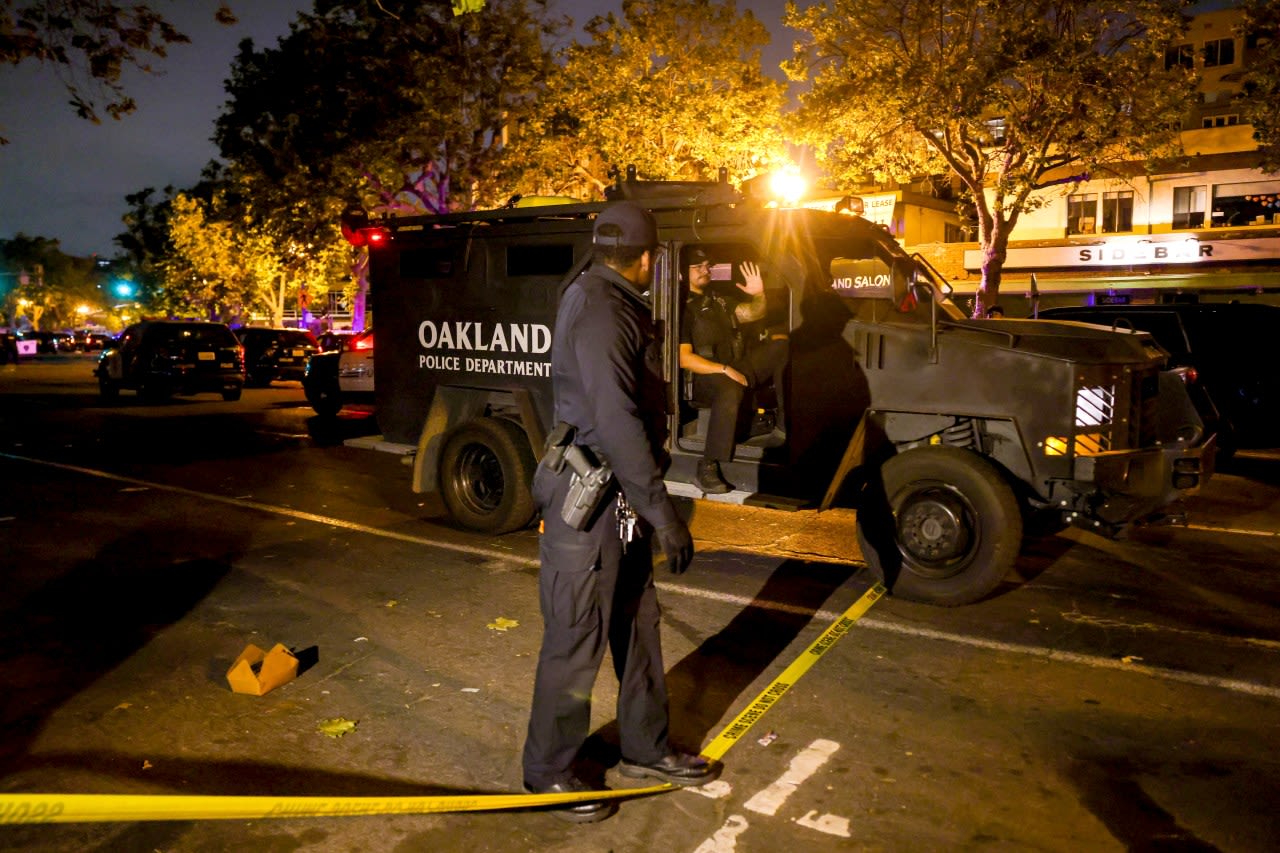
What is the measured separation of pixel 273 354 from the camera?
27062mm

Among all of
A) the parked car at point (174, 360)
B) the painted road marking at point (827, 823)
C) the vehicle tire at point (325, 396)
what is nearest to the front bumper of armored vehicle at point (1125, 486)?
the painted road marking at point (827, 823)

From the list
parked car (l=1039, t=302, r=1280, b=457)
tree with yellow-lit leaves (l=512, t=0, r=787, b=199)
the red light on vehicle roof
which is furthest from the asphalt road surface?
tree with yellow-lit leaves (l=512, t=0, r=787, b=199)

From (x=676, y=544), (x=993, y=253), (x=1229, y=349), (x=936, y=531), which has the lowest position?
(x=936, y=531)

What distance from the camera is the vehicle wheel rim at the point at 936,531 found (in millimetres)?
5918

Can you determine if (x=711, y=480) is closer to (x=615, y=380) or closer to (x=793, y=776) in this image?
(x=793, y=776)

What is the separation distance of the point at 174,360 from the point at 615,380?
20.3 meters

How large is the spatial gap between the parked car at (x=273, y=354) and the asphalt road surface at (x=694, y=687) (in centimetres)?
1895

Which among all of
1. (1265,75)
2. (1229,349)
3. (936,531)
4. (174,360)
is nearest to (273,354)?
(174,360)

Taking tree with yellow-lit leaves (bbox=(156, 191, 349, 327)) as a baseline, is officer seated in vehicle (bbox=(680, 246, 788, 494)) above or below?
below

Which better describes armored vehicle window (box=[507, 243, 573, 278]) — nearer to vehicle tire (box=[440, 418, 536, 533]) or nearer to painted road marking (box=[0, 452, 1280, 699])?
vehicle tire (box=[440, 418, 536, 533])

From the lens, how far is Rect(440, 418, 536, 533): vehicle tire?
773 cm

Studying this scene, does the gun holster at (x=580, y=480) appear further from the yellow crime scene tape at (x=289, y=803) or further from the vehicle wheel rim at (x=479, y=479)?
the vehicle wheel rim at (x=479, y=479)

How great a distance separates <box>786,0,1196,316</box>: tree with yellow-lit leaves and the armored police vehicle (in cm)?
1405

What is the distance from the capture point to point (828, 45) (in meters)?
22.2
